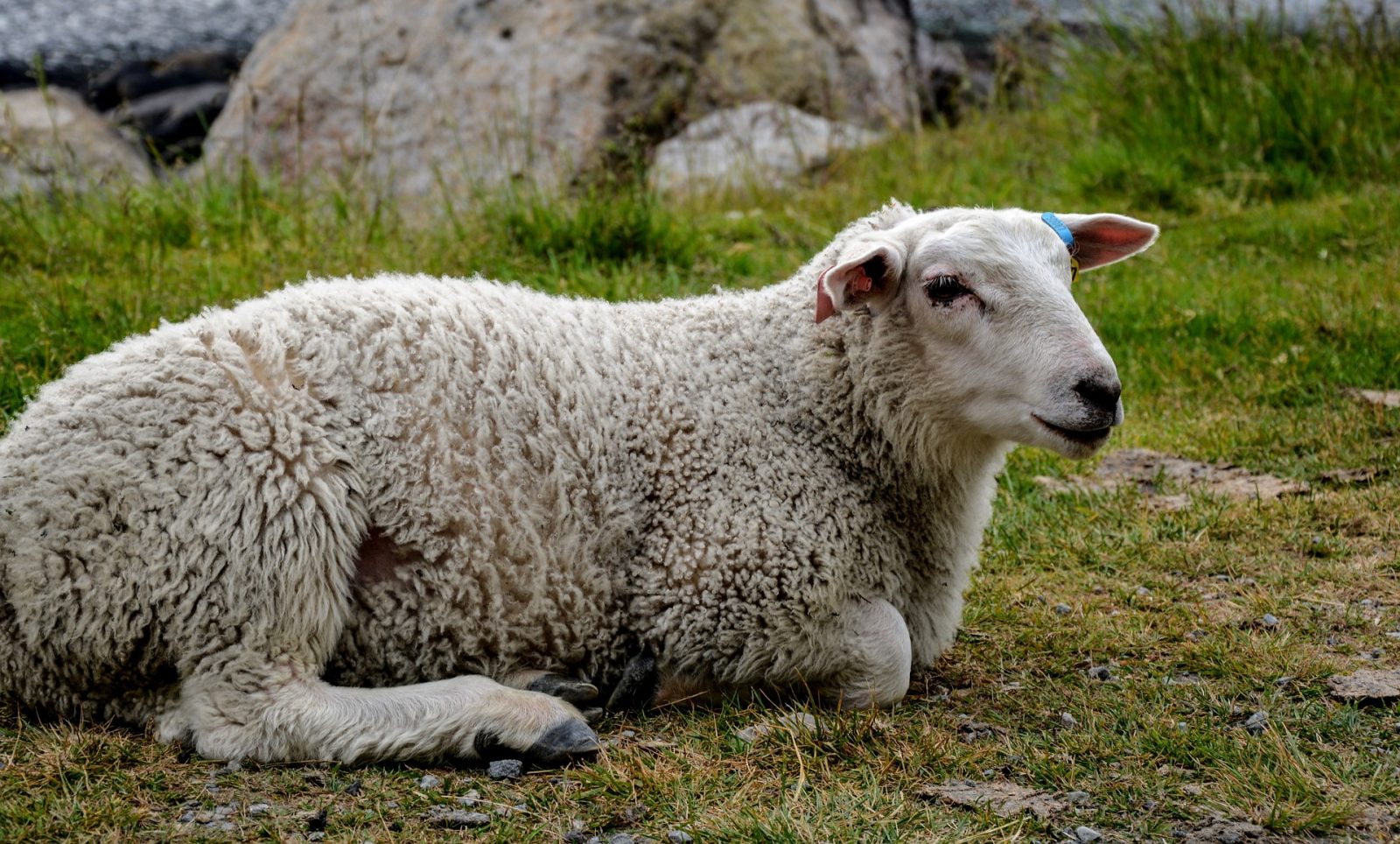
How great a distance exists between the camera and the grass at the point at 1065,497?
3074 mm

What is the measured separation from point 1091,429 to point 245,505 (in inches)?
83.2

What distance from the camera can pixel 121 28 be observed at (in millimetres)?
16359

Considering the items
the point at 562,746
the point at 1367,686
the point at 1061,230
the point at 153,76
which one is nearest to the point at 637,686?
the point at 562,746

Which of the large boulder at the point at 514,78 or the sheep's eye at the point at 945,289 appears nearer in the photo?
the sheep's eye at the point at 945,289

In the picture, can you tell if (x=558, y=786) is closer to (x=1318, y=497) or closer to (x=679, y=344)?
(x=679, y=344)

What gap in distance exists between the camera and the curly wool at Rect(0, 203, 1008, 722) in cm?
337

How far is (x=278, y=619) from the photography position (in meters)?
3.38

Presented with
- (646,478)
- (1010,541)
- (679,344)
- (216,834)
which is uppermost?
(679,344)

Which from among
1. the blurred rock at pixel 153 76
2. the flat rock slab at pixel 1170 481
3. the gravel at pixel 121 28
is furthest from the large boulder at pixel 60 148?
the flat rock slab at pixel 1170 481

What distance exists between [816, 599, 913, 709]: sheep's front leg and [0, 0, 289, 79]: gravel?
13149 mm

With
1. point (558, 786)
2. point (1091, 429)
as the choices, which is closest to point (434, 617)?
point (558, 786)

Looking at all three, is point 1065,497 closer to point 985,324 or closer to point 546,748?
point 985,324

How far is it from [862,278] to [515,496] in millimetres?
1094

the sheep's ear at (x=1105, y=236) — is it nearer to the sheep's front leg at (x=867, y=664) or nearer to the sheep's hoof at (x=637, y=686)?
the sheep's front leg at (x=867, y=664)
